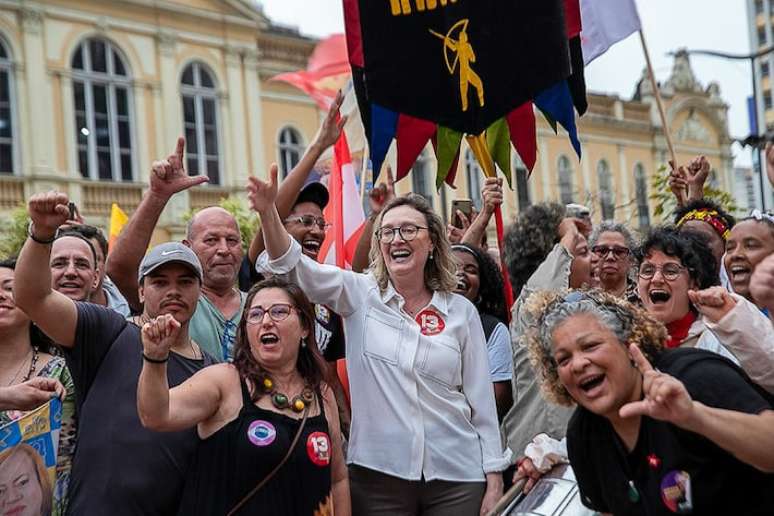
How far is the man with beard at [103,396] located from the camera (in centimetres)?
314

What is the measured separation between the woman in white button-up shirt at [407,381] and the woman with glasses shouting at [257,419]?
0.22 m

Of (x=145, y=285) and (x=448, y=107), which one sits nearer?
(x=145, y=285)

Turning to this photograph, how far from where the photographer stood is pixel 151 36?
20.4 m

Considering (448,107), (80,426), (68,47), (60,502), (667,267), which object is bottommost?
(60,502)

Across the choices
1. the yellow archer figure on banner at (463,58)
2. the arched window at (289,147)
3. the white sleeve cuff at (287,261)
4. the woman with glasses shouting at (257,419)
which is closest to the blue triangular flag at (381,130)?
the yellow archer figure on banner at (463,58)

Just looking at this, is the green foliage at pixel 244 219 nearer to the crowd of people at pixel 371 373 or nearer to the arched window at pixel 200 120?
the arched window at pixel 200 120

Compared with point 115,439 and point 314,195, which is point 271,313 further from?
point 314,195

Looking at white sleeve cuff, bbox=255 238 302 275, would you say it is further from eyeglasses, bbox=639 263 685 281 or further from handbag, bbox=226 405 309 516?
eyeglasses, bbox=639 263 685 281

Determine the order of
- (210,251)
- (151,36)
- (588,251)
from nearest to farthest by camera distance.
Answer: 1. (210,251)
2. (588,251)
3. (151,36)

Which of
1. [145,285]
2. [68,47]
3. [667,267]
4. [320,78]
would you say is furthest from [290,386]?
[68,47]

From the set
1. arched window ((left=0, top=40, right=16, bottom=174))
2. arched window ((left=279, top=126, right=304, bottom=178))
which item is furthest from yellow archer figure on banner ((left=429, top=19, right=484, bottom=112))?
arched window ((left=279, top=126, right=304, bottom=178))

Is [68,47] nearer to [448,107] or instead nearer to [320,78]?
[320,78]

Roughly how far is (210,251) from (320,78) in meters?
9.73

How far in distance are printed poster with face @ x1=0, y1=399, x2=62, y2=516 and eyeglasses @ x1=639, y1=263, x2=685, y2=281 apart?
8.09 feet
